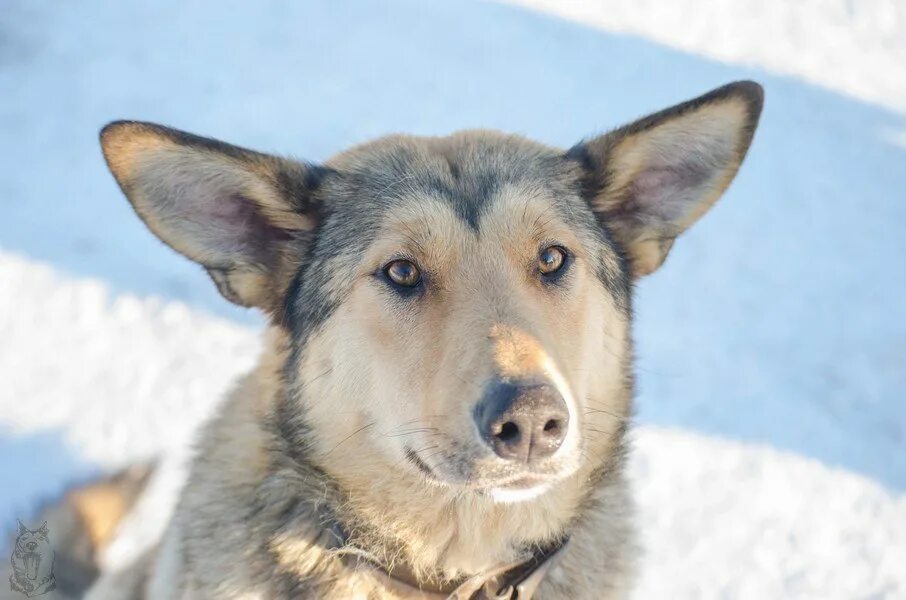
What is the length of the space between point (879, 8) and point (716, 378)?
593 cm

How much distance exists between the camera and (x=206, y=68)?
671 cm

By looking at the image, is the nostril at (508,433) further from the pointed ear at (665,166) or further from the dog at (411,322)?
the pointed ear at (665,166)

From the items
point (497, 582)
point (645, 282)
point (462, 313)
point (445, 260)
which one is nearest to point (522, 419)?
point (462, 313)

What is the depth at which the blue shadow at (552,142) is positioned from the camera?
5.34 meters

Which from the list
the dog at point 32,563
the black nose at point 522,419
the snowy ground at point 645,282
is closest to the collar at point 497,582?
the black nose at point 522,419

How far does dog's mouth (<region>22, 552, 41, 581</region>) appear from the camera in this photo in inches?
128

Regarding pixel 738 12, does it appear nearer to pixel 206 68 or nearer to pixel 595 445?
pixel 206 68

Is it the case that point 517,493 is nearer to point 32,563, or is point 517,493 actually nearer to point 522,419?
point 522,419

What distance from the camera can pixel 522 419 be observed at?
2205mm

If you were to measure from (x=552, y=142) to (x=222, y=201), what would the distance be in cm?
436

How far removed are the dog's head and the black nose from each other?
0.5 inches

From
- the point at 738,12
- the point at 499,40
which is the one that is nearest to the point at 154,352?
the point at 499,40

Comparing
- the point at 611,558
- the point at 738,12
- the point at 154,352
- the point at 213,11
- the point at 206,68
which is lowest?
the point at 154,352

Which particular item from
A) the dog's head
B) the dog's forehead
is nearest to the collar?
the dog's head
